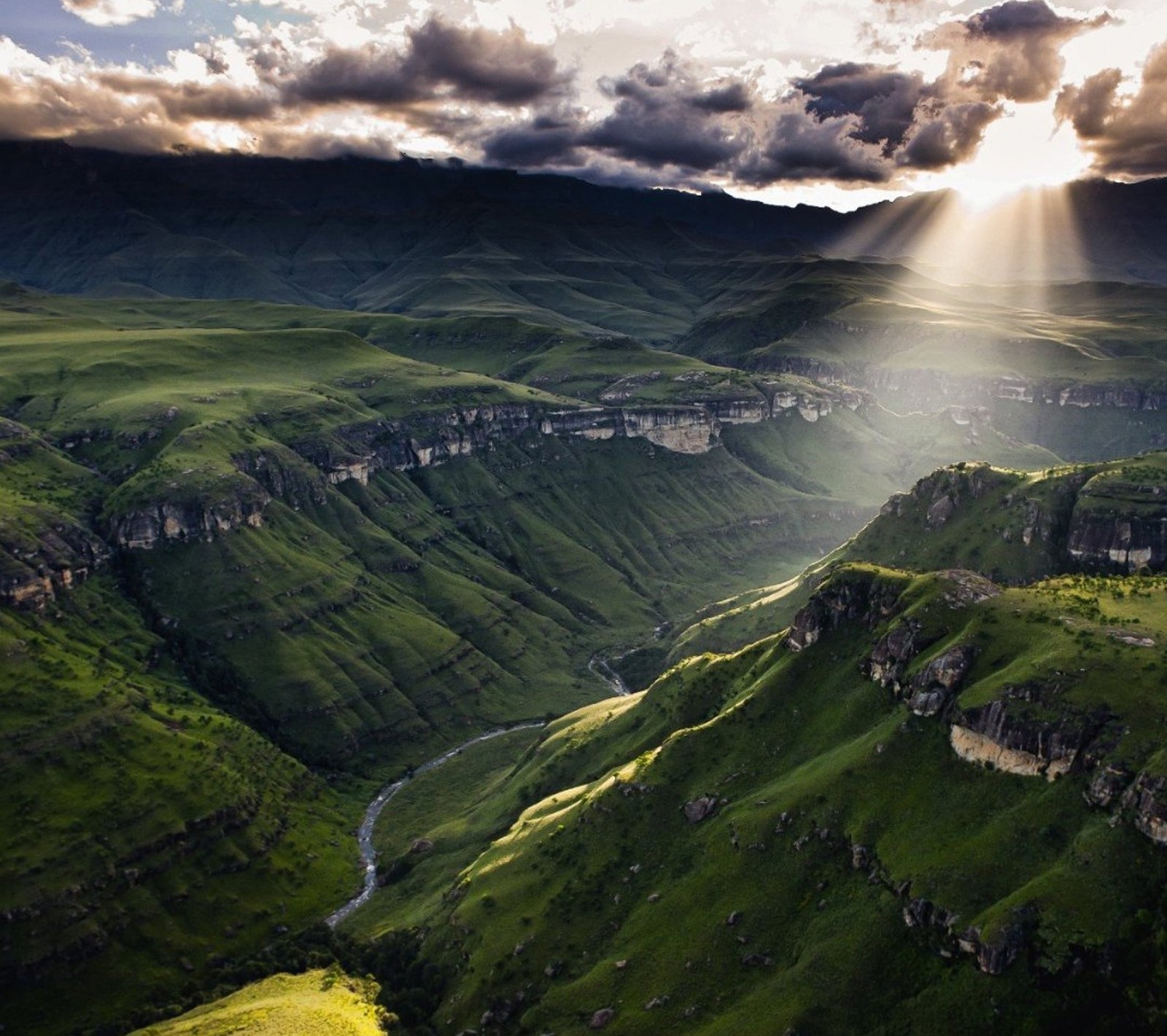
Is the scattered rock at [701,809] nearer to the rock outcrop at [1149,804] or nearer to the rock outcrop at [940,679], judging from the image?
the rock outcrop at [940,679]

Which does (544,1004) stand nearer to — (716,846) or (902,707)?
(716,846)

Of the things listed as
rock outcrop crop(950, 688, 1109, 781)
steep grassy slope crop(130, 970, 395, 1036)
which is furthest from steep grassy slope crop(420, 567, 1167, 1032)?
steep grassy slope crop(130, 970, 395, 1036)

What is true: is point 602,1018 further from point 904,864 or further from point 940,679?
point 940,679

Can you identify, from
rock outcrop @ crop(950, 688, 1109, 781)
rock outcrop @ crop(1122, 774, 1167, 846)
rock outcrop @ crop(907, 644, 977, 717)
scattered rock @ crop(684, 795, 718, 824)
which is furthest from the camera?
scattered rock @ crop(684, 795, 718, 824)

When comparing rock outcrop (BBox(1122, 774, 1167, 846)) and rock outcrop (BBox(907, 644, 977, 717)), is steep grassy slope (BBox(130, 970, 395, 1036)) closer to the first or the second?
rock outcrop (BBox(907, 644, 977, 717))

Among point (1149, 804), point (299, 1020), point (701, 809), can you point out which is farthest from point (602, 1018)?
point (1149, 804)

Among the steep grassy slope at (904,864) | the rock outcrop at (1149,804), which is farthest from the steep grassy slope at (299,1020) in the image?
the rock outcrop at (1149,804)

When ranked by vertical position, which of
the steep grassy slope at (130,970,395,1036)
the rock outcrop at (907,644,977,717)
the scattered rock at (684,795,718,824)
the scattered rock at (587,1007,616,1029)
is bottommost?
the steep grassy slope at (130,970,395,1036)

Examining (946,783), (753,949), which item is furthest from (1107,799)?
(753,949)
